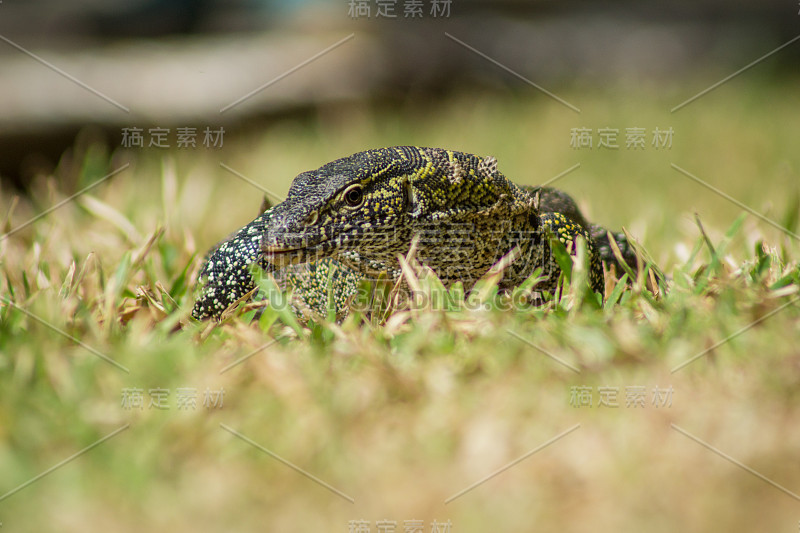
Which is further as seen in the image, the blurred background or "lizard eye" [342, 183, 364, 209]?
the blurred background

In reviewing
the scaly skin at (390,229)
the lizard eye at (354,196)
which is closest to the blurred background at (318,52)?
the scaly skin at (390,229)

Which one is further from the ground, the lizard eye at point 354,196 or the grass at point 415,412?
the lizard eye at point 354,196

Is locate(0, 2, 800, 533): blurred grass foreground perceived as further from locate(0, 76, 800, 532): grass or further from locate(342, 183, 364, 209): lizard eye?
locate(342, 183, 364, 209): lizard eye

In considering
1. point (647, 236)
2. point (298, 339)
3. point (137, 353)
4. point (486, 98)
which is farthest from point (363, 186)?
point (486, 98)

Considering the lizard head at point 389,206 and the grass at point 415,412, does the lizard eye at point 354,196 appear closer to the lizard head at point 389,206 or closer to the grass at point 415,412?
the lizard head at point 389,206

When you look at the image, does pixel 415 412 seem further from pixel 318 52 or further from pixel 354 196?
pixel 318 52

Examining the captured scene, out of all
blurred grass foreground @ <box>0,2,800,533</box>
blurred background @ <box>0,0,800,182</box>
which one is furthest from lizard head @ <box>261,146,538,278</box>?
blurred background @ <box>0,0,800,182</box>

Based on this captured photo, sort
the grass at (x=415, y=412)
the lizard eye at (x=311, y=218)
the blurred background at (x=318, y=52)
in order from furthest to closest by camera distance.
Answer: the blurred background at (x=318, y=52)
the lizard eye at (x=311, y=218)
the grass at (x=415, y=412)

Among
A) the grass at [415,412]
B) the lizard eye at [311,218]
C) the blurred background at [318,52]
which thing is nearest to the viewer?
the grass at [415,412]

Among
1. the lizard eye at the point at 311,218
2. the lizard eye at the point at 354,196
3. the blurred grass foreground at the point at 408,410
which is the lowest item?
the blurred grass foreground at the point at 408,410

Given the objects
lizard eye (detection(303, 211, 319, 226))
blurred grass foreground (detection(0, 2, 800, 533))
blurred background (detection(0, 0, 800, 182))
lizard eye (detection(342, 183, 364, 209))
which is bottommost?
blurred background (detection(0, 0, 800, 182))

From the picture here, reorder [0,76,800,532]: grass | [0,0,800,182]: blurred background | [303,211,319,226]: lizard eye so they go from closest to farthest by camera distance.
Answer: [0,76,800,532]: grass, [303,211,319,226]: lizard eye, [0,0,800,182]: blurred background
